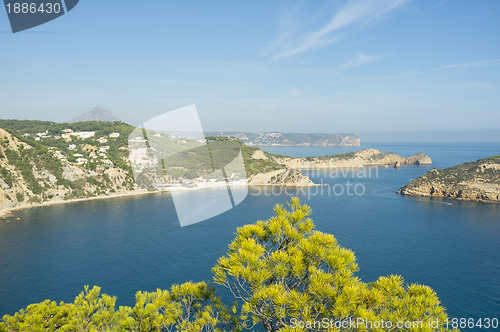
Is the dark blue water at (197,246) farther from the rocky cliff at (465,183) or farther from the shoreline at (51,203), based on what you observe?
the rocky cliff at (465,183)

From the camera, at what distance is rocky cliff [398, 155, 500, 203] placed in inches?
3408

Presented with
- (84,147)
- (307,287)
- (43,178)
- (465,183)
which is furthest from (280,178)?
(307,287)

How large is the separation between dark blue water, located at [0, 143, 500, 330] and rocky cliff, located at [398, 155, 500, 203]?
6.32 m

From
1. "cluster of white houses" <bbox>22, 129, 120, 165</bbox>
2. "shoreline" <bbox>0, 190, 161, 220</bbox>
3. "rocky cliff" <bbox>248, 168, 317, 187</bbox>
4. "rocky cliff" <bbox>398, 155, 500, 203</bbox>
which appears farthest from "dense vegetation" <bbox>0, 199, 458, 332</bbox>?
"rocky cliff" <bbox>248, 168, 317, 187</bbox>

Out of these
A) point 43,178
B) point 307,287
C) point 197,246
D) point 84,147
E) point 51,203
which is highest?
point 84,147

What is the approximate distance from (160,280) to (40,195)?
69043 millimetres

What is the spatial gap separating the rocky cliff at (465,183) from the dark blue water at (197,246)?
632 cm

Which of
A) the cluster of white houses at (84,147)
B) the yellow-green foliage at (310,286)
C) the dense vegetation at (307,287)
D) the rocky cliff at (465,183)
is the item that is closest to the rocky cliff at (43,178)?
the cluster of white houses at (84,147)

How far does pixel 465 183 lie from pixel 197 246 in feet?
283

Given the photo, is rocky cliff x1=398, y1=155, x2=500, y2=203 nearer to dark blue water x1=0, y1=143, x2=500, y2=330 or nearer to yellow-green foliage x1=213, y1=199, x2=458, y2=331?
dark blue water x1=0, y1=143, x2=500, y2=330

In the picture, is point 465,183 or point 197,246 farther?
point 465,183

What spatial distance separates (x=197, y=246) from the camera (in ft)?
172

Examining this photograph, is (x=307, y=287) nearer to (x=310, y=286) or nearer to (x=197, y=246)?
(x=310, y=286)

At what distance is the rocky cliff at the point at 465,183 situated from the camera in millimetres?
86562
